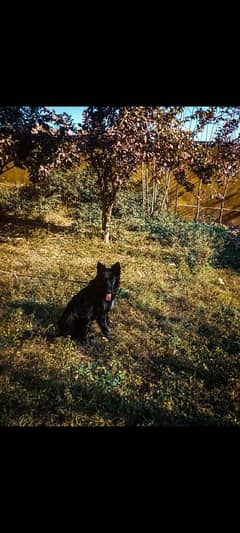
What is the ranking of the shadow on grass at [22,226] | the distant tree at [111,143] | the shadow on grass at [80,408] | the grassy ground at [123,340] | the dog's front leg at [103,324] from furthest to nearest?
the shadow on grass at [22,226] → the distant tree at [111,143] → the dog's front leg at [103,324] → the grassy ground at [123,340] → the shadow on grass at [80,408]

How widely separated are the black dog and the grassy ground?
229 millimetres

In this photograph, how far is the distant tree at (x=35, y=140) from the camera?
Result: 3.90m

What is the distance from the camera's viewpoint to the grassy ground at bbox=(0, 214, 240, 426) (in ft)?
10.6

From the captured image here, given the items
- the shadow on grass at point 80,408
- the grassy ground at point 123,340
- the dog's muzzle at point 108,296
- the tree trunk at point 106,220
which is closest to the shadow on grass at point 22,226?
the grassy ground at point 123,340

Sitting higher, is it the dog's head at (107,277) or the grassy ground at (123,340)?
the dog's head at (107,277)

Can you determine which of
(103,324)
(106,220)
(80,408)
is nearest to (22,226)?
(106,220)

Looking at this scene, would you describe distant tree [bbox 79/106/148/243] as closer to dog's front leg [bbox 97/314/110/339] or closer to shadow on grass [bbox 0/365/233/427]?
Answer: dog's front leg [bbox 97/314/110/339]

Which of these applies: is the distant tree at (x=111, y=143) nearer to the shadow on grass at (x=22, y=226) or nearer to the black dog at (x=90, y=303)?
the shadow on grass at (x=22, y=226)

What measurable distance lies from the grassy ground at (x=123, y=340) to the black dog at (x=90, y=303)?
0.75 ft

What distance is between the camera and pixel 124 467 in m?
2.77

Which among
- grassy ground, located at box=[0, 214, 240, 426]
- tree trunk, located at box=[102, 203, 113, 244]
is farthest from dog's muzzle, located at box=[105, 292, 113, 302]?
tree trunk, located at box=[102, 203, 113, 244]

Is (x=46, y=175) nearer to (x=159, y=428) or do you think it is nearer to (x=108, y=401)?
(x=108, y=401)

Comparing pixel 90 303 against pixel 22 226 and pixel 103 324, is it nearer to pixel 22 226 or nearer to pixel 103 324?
pixel 103 324
